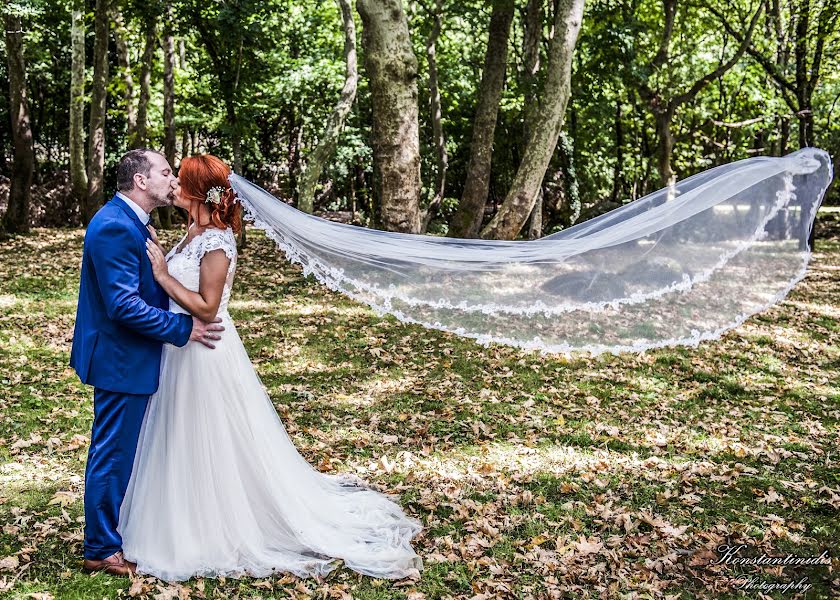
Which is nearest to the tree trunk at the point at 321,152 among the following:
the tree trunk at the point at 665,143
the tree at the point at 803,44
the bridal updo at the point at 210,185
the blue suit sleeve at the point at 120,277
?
the tree trunk at the point at 665,143

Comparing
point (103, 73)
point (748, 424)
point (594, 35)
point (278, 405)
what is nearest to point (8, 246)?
point (103, 73)

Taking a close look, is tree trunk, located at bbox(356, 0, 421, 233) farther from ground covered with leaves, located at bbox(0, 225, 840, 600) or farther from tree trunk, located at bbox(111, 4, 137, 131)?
tree trunk, located at bbox(111, 4, 137, 131)

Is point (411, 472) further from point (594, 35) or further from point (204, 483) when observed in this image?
point (594, 35)

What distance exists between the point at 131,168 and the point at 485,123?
1013 cm

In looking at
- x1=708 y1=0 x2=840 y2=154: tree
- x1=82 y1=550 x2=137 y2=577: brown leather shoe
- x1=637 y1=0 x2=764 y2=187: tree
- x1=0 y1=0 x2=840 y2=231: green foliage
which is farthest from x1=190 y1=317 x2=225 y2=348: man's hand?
x1=708 y1=0 x2=840 y2=154: tree

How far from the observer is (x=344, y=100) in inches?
553

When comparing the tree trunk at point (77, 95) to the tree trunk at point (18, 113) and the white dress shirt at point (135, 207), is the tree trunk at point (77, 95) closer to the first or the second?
the tree trunk at point (18, 113)

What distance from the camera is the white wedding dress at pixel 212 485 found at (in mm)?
4363

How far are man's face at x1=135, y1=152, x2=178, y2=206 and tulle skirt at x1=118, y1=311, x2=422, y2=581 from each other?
2.83 feet

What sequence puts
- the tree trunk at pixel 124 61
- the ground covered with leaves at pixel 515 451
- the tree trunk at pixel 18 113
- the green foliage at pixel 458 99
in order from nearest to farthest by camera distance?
the ground covered with leaves at pixel 515 451 → the tree trunk at pixel 18 113 → the tree trunk at pixel 124 61 → the green foliage at pixel 458 99

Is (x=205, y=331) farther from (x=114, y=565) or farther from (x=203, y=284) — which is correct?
(x=114, y=565)

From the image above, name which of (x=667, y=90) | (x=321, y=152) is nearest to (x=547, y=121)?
(x=321, y=152)

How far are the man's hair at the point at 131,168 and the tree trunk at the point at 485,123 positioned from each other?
925 centimetres

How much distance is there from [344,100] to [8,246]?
7712 millimetres
